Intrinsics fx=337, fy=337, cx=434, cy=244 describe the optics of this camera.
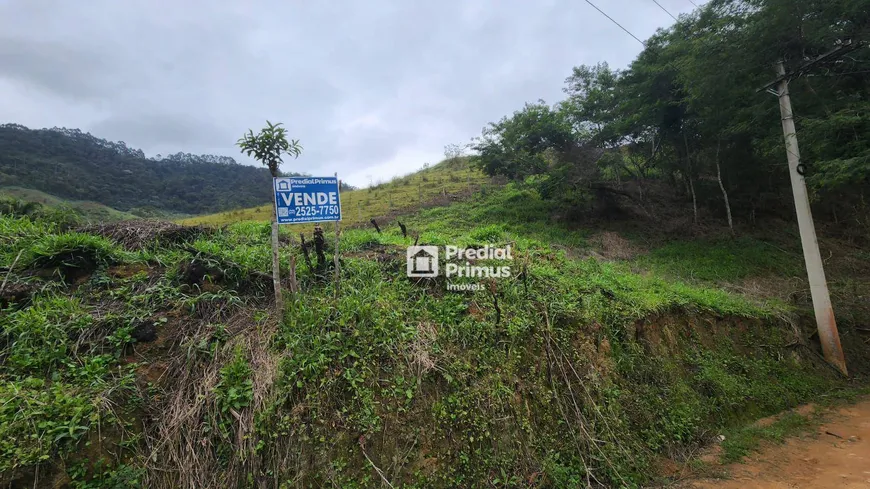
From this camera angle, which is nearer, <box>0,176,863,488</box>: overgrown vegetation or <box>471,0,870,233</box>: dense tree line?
<box>0,176,863,488</box>: overgrown vegetation

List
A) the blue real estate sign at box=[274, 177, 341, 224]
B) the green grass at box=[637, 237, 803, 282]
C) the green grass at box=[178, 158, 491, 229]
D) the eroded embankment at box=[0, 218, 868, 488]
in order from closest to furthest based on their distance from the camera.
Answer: the eroded embankment at box=[0, 218, 868, 488] < the blue real estate sign at box=[274, 177, 341, 224] < the green grass at box=[637, 237, 803, 282] < the green grass at box=[178, 158, 491, 229]

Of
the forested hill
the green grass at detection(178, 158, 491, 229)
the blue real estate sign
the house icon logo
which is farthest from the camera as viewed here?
the forested hill

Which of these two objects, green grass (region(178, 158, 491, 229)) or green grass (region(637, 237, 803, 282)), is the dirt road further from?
green grass (region(178, 158, 491, 229))

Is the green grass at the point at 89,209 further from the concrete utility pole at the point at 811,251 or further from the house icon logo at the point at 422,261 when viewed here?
Answer: the concrete utility pole at the point at 811,251

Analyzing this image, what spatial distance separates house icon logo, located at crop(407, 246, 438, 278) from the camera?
15.8ft

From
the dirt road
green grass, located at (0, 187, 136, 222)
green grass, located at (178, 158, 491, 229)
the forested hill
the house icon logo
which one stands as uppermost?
the forested hill

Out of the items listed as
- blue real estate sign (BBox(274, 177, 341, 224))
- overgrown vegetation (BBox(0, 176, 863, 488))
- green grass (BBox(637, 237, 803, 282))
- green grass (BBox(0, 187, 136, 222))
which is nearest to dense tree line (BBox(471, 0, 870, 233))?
green grass (BBox(637, 237, 803, 282))

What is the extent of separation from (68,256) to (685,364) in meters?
8.02

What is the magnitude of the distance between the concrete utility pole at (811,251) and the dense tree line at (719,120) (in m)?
0.26

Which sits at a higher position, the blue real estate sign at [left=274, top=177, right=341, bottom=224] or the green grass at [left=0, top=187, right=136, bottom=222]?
the green grass at [left=0, top=187, right=136, bottom=222]

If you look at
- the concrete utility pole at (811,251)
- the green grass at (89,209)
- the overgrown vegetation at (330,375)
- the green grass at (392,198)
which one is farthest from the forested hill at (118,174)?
the concrete utility pole at (811,251)

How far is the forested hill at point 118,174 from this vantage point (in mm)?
21703

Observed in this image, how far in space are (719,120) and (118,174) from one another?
40075 millimetres

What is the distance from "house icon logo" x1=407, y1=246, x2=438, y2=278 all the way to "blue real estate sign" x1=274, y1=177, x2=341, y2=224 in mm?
1543
